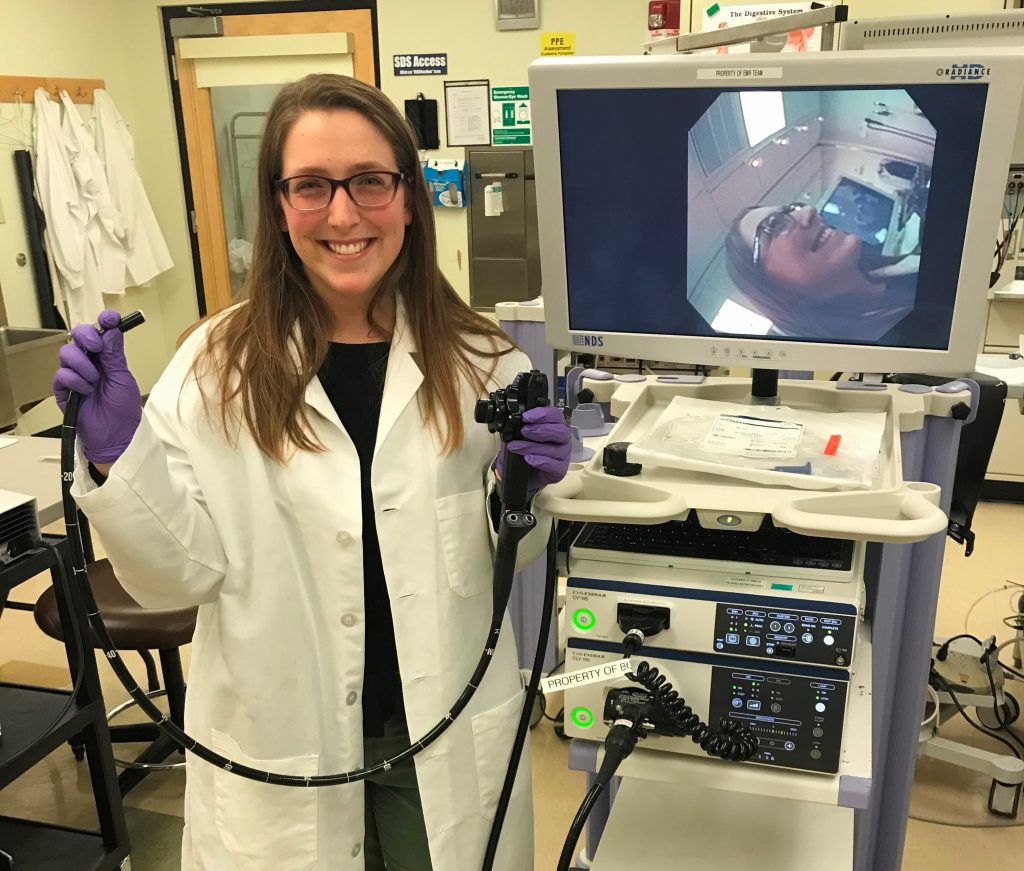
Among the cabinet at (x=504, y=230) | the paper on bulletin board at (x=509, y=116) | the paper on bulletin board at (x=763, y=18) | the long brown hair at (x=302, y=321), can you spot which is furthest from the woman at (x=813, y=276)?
the paper on bulletin board at (x=509, y=116)

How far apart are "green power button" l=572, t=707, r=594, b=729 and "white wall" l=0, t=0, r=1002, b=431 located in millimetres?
3535

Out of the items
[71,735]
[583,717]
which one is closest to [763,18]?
[583,717]

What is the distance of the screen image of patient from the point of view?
0.96 metres

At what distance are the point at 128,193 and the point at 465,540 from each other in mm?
3822

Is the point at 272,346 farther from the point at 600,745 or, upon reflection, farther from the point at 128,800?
the point at 128,800

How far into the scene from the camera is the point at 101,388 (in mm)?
919

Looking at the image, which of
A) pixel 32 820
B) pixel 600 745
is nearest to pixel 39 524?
pixel 32 820

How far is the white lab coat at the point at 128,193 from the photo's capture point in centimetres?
416

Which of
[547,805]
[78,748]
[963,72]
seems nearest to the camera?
[963,72]

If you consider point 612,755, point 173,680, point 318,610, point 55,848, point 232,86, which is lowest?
point 55,848

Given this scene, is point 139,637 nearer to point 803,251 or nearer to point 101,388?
point 101,388

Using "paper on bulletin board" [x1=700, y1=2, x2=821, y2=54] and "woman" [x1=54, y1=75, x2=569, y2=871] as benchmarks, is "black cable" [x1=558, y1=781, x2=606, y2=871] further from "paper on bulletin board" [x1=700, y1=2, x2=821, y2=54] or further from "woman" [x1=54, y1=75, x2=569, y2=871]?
"paper on bulletin board" [x1=700, y1=2, x2=821, y2=54]

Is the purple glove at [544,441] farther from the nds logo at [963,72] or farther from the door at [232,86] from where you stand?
the door at [232,86]

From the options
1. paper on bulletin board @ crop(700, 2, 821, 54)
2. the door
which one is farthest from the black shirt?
the door
